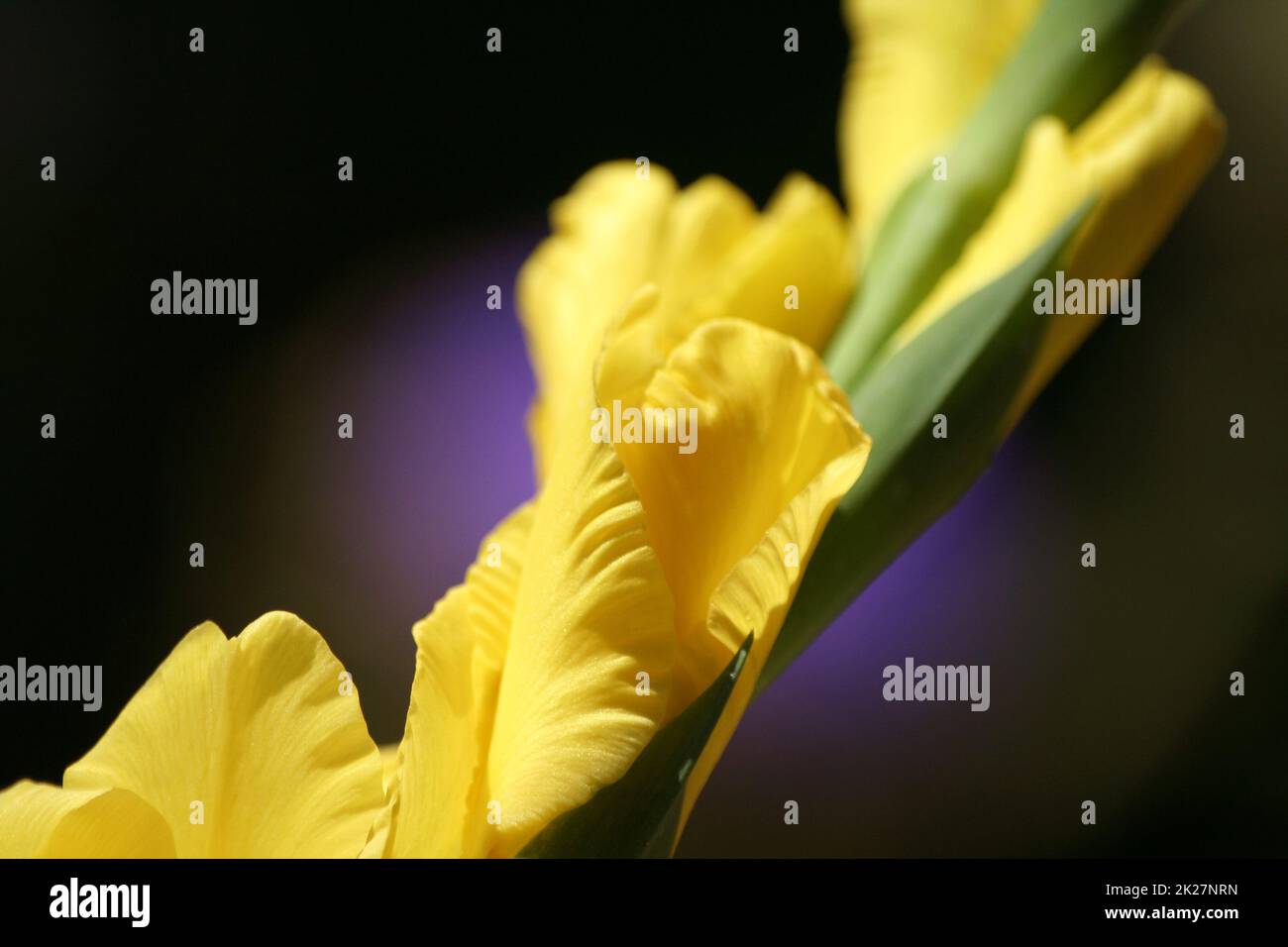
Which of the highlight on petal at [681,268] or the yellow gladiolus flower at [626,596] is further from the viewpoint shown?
the highlight on petal at [681,268]

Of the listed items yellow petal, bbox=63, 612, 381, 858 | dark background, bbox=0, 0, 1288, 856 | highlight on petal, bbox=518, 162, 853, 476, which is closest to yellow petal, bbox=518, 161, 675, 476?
highlight on petal, bbox=518, 162, 853, 476

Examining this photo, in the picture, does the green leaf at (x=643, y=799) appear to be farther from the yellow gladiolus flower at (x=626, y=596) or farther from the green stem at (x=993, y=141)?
the green stem at (x=993, y=141)

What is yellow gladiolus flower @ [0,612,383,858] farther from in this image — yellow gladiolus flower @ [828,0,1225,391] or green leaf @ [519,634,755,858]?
yellow gladiolus flower @ [828,0,1225,391]

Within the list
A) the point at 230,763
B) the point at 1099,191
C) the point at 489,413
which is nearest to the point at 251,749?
the point at 230,763

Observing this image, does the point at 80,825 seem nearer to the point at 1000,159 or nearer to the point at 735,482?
the point at 735,482

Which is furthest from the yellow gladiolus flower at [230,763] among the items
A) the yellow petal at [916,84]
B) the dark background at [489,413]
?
the dark background at [489,413]
